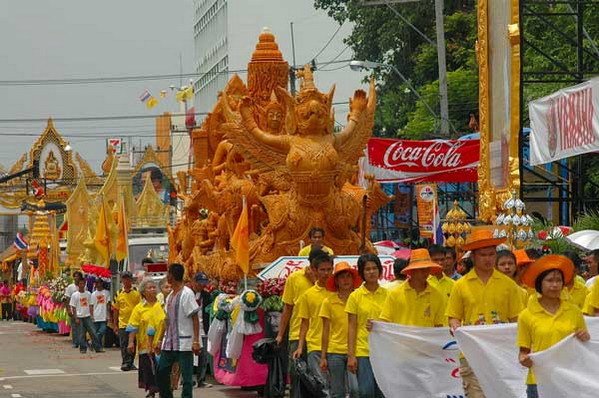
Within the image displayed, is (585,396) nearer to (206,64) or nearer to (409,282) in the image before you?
(409,282)

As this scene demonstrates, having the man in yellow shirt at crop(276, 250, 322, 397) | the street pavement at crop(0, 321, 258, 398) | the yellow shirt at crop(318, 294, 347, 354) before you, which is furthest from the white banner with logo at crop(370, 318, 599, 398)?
the street pavement at crop(0, 321, 258, 398)

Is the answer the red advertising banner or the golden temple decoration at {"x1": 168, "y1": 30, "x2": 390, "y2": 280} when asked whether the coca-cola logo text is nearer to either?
the red advertising banner

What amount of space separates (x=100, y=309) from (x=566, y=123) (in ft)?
45.4

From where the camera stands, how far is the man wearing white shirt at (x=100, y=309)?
105ft

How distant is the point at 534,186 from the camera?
2805cm

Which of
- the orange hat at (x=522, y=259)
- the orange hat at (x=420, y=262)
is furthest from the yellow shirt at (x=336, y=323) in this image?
the orange hat at (x=522, y=259)

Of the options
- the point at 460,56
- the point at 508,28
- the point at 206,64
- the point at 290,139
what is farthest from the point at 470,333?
the point at 206,64

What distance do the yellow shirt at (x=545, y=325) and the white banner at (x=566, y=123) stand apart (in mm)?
9382

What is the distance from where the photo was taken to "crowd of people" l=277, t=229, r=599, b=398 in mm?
10672

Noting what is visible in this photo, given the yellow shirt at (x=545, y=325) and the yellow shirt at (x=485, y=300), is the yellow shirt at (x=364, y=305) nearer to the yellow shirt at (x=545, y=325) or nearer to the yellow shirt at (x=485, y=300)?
the yellow shirt at (x=485, y=300)

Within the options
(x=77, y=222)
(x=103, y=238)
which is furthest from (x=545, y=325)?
(x=77, y=222)

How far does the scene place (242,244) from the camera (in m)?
20.9

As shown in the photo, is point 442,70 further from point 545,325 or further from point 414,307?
point 545,325

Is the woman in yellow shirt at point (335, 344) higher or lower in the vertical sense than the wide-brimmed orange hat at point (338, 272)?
lower
